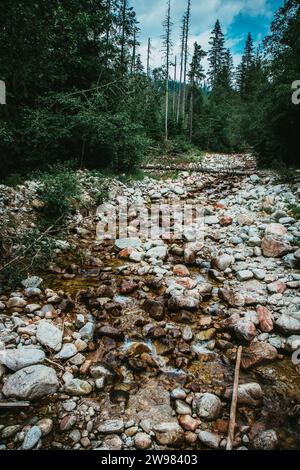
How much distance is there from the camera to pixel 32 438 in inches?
78.8

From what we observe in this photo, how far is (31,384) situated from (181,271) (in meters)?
2.84

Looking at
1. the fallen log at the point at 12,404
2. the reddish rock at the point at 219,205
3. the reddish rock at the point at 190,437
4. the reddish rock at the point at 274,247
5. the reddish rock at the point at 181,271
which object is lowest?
the reddish rock at the point at 190,437

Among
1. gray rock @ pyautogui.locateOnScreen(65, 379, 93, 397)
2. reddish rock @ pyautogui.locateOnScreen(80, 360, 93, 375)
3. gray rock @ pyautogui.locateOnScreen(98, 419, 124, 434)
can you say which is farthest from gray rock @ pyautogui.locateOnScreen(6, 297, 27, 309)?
gray rock @ pyautogui.locateOnScreen(98, 419, 124, 434)

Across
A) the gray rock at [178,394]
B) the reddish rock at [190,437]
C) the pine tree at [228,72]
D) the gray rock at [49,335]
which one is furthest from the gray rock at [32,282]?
the pine tree at [228,72]

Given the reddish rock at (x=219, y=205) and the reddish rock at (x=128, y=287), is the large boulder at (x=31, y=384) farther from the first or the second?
the reddish rock at (x=219, y=205)

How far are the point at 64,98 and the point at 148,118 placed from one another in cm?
1275

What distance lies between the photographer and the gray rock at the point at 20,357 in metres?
2.51

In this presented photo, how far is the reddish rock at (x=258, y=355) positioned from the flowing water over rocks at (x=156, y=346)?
1 cm

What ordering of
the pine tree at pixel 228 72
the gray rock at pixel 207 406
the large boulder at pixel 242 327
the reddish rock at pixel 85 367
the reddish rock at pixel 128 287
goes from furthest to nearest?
the pine tree at pixel 228 72 < the reddish rock at pixel 128 287 < the large boulder at pixel 242 327 < the reddish rock at pixel 85 367 < the gray rock at pixel 207 406

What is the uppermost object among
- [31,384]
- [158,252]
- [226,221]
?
[226,221]

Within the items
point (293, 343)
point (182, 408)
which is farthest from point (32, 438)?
point (293, 343)

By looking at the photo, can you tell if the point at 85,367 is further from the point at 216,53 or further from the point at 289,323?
the point at 216,53

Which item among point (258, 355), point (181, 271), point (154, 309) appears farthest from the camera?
point (181, 271)

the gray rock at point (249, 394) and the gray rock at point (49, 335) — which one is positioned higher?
the gray rock at point (49, 335)
